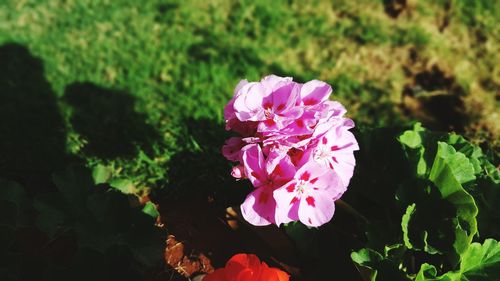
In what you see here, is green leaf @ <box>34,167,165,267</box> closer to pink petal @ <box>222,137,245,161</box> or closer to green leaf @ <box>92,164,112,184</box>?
green leaf @ <box>92,164,112,184</box>

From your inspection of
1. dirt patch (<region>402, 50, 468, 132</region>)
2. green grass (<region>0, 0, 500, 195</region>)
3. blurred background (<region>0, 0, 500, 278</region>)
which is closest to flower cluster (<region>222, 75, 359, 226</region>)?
blurred background (<region>0, 0, 500, 278</region>)

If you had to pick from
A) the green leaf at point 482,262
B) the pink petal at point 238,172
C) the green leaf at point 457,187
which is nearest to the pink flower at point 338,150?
the pink petal at point 238,172

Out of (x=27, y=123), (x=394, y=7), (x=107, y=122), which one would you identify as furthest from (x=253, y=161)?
(x=394, y=7)

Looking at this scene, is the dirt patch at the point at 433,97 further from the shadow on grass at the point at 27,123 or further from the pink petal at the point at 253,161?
the shadow on grass at the point at 27,123

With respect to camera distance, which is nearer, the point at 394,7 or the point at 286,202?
the point at 286,202

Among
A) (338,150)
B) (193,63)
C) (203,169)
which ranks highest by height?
(338,150)

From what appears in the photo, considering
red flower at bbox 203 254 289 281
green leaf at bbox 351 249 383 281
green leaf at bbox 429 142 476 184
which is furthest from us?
green leaf at bbox 429 142 476 184

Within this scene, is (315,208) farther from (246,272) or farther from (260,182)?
(246,272)

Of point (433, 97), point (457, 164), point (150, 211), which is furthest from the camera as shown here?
point (433, 97)
